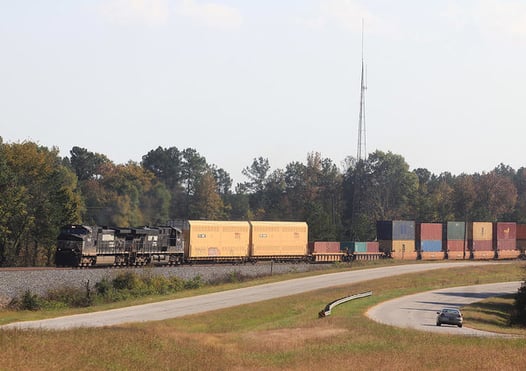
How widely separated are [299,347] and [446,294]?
111 feet

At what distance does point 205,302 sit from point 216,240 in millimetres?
22793

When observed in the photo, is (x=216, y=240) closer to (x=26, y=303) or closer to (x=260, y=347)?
(x=26, y=303)

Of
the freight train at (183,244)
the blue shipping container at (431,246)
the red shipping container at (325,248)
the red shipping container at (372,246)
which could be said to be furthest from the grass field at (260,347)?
the blue shipping container at (431,246)

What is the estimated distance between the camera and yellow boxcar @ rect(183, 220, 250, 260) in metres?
73.9

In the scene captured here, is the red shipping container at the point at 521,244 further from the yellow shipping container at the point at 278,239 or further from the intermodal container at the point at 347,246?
the yellow shipping container at the point at 278,239

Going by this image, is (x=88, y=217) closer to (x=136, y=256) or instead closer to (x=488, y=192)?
(x=136, y=256)

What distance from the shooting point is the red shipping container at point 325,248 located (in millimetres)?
88438

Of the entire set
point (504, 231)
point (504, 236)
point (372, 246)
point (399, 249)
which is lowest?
point (399, 249)

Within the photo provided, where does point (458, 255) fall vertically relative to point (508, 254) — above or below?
below

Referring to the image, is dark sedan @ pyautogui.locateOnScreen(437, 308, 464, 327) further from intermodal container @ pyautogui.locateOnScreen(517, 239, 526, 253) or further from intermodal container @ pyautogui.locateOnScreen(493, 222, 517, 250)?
intermodal container @ pyautogui.locateOnScreen(517, 239, 526, 253)

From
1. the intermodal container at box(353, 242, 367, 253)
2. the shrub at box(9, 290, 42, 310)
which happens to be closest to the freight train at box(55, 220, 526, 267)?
the intermodal container at box(353, 242, 367, 253)

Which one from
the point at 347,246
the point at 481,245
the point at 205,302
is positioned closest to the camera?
the point at 205,302

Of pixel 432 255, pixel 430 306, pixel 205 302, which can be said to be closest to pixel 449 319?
pixel 430 306

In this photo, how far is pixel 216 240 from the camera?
76062mm
